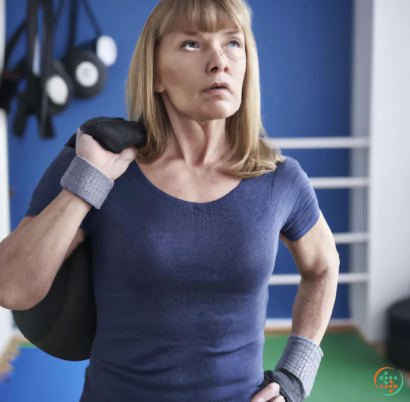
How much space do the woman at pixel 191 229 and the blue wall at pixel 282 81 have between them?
201 cm

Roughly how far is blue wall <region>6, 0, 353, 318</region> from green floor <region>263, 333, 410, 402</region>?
0.55 m

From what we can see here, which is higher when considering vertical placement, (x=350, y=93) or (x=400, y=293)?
(x=350, y=93)

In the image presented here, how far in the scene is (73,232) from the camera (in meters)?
0.84

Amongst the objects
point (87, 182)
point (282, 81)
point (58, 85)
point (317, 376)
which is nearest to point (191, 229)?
point (87, 182)

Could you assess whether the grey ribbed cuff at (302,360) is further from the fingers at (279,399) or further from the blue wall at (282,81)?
the blue wall at (282,81)

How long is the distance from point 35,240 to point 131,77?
410mm

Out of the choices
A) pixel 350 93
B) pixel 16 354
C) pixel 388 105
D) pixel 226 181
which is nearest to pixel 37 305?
pixel 226 181

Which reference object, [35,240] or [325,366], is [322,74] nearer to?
[325,366]

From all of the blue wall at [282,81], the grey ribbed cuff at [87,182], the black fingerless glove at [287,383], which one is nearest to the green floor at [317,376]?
the blue wall at [282,81]

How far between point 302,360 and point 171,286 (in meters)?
0.36

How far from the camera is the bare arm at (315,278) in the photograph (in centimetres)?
105

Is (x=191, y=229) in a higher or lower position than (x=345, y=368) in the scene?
higher

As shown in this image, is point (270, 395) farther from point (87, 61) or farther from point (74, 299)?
point (87, 61)

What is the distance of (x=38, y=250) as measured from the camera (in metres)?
0.82
